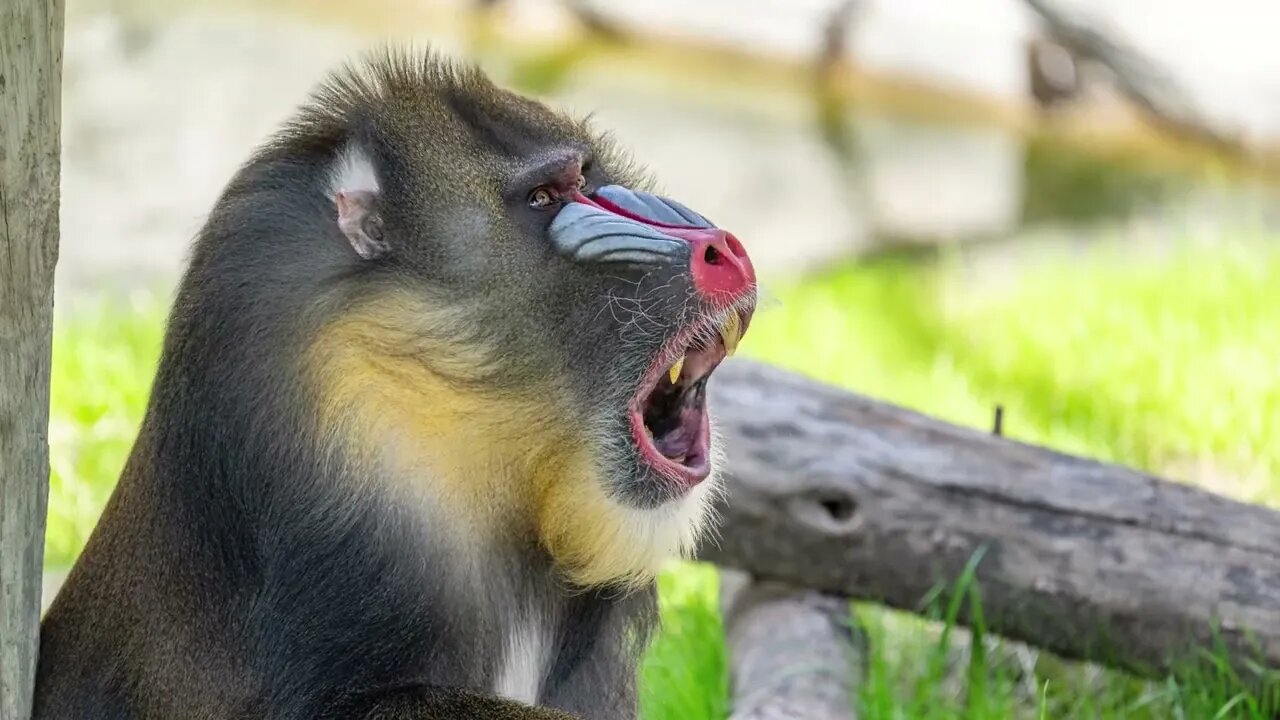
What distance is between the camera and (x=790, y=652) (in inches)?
155

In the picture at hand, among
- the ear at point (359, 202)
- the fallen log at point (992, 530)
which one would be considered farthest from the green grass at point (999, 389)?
the ear at point (359, 202)

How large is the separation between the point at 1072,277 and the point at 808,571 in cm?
411

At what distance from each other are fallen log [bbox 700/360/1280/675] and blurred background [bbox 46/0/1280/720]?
19 centimetres

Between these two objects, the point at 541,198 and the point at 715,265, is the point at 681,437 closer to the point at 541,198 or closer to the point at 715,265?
the point at 715,265

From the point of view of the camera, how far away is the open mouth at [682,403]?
2631mm

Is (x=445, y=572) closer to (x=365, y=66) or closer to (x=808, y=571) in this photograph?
(x=365, y=66)

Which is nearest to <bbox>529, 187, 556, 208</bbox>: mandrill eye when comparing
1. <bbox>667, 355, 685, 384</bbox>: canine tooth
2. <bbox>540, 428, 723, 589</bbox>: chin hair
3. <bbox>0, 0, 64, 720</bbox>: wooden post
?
<bbox>667, 355, 685, 384</bbox>: canine tooth

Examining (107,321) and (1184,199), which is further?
(1184,199)

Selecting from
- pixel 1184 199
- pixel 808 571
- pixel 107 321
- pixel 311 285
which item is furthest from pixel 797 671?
pixel 1184 199

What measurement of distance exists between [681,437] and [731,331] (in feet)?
0.71

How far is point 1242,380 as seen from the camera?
5617mm

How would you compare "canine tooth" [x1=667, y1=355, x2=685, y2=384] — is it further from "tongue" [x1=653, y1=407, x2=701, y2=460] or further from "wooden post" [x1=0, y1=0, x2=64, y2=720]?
"wooden post" [x1=0, y1=0, x2=64, y2=720]

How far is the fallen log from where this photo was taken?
3.72 m

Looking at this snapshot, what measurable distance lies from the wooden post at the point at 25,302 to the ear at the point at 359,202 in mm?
459
